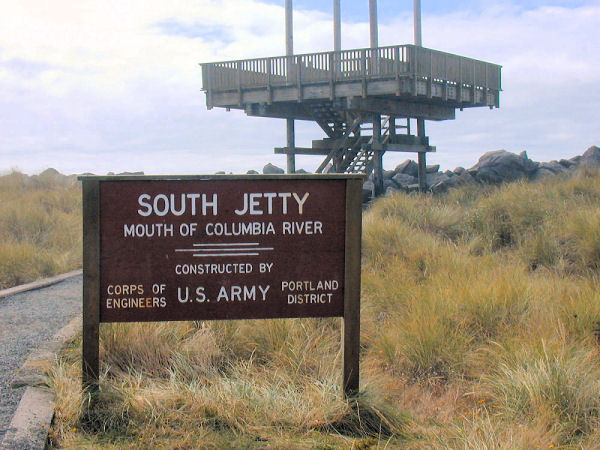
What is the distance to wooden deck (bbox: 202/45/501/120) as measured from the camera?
21453 mm

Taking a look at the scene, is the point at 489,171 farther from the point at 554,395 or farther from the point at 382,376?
the point at 554,395

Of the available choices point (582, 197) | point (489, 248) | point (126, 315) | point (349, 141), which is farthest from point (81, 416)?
point (349, 141)

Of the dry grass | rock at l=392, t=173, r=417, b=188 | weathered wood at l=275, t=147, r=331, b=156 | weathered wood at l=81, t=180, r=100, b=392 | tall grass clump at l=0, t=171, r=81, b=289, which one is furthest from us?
rock at l=392, t=173, r=417, b=188

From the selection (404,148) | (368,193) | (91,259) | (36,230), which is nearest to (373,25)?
(404,148)

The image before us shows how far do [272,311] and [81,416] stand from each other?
1371 millimetres

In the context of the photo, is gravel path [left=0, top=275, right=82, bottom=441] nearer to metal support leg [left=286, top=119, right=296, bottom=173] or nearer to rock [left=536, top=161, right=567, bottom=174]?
metal support leg [left=286, top=119, right=296, bottom=173]

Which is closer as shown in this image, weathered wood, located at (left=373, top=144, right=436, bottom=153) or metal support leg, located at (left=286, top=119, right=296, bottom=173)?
weathered wood, located at (left=373, top=144, right=436, bottom=153)

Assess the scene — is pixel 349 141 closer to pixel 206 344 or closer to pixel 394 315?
pixel 394 315

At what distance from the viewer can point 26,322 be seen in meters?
7.78

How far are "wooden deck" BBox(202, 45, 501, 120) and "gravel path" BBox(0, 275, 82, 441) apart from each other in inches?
511

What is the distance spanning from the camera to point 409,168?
34.9 m

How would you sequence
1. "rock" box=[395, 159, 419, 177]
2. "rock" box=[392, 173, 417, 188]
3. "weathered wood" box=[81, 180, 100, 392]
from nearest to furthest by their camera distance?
"weathered wood" box=[81, 180, 100, 392] < "rock" box=[392, 173, 417, 188] < "rock" box=[395, 159, 419, 177]

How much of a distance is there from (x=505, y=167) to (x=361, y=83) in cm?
967

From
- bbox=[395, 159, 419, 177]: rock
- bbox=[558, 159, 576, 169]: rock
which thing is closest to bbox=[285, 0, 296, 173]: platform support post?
bbox=[395, 159, 419, 177]: rock
